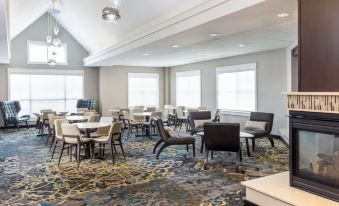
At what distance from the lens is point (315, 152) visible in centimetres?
309

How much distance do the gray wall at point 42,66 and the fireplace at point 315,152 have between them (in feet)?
36.3

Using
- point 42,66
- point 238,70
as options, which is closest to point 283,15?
point 238,70

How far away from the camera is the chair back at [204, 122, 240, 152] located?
17.0ft

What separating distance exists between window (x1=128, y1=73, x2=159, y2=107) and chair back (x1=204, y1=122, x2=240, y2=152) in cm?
849

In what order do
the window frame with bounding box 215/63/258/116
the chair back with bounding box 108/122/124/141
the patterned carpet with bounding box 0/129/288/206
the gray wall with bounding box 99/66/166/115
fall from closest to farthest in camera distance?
the patterned carpet with bounding box 0/129/288/206, the chair back with bounding box 108/122/124/141, the window frame with bounding box 215/63/258/116, the gray wall with bounding box 99/66/166/115

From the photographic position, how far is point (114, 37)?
8.83m

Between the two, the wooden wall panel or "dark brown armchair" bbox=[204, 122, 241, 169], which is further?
"dark brown armchair" bbox=[204, 122, 241, 169]

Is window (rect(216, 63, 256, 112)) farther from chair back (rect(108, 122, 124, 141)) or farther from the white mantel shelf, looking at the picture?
the white mantel shelf

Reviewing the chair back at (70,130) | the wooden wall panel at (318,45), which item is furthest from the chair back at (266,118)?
the chair back at (70,130)

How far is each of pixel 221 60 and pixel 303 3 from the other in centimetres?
774

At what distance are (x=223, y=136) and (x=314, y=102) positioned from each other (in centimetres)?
243

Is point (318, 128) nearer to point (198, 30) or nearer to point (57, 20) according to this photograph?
point (198, 30)

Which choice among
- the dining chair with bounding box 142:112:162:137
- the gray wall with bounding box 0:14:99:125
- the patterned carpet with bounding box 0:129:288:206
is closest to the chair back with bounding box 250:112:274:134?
the patterned carpet with bounding box 0:129:288:206

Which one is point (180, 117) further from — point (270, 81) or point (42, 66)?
point (42, 66)
